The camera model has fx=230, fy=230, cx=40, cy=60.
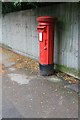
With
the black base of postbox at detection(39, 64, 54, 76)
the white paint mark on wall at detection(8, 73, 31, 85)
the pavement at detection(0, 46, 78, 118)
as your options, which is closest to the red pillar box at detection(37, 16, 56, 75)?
the black base of postbox at detection(39, 64, 54, 76)

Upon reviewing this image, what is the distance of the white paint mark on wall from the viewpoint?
22.1ft

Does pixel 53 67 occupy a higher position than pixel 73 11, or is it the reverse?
pixel 73 11

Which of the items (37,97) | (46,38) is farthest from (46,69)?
(37,97)

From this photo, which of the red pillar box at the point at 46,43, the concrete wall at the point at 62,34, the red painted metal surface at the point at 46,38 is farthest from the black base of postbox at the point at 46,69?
the concrete wall at the point at 62,34

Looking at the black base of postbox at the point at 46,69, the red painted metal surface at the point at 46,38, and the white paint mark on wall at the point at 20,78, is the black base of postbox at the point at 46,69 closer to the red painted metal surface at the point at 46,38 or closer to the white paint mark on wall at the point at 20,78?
the red painted metal surface at the point at 46,38

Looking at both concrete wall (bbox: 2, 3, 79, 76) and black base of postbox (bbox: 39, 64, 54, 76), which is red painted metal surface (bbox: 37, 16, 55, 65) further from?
concrete wall (bbox: 2, 3, 79, 76)

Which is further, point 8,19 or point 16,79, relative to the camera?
point 8,19

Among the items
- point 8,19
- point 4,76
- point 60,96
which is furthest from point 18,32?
point 60,96

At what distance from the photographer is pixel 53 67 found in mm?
7359

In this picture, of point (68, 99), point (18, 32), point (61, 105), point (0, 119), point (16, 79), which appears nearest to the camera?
point (0, 119)

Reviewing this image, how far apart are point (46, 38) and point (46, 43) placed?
16 centimetres

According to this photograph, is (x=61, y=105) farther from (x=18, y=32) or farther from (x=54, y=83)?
(x=18, y=32)

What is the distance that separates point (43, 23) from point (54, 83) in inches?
71.8

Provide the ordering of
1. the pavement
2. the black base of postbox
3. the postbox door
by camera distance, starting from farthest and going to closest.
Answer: the black base of postbox, the postbox door, the pavement
